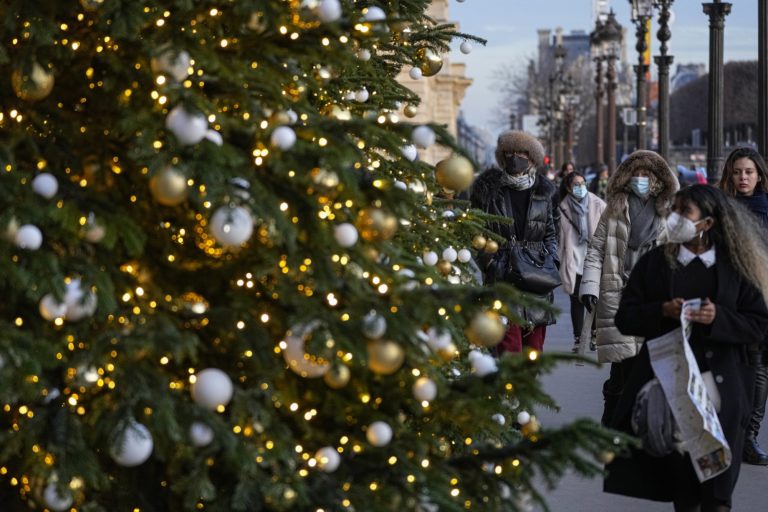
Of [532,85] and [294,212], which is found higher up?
[294,212]

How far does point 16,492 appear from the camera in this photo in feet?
13.2

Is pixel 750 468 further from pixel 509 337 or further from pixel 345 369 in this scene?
pixel 345 369

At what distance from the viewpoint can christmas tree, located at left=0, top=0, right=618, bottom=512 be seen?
3650mm

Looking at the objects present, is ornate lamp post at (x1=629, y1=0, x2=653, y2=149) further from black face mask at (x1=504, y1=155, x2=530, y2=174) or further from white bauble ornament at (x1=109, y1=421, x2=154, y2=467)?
white bauble ornament at (x1=109, y1=421, x2=154, y2=467)

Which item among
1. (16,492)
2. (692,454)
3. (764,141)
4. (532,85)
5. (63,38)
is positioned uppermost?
(63,38)

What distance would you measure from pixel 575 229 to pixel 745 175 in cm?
439

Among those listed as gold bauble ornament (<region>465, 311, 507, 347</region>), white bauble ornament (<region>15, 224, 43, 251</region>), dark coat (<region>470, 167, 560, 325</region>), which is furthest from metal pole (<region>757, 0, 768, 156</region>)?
white bauble ornament (<region>15, 224, 43, 251</region>)

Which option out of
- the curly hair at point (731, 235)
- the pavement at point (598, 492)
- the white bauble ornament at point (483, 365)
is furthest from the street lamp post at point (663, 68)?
the white bauble ornament at point (483, 365)

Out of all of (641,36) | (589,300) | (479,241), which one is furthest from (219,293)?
(641,36)

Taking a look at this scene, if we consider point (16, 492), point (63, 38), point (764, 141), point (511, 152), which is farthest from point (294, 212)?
point (764, 141)

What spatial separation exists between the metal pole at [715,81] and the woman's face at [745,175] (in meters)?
A: 9.67

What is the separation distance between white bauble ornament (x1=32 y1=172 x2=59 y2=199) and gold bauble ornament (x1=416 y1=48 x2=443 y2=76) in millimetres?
2538

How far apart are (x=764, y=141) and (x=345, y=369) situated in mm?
14499

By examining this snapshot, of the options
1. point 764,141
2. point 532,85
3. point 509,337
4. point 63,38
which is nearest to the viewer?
point 63,38
